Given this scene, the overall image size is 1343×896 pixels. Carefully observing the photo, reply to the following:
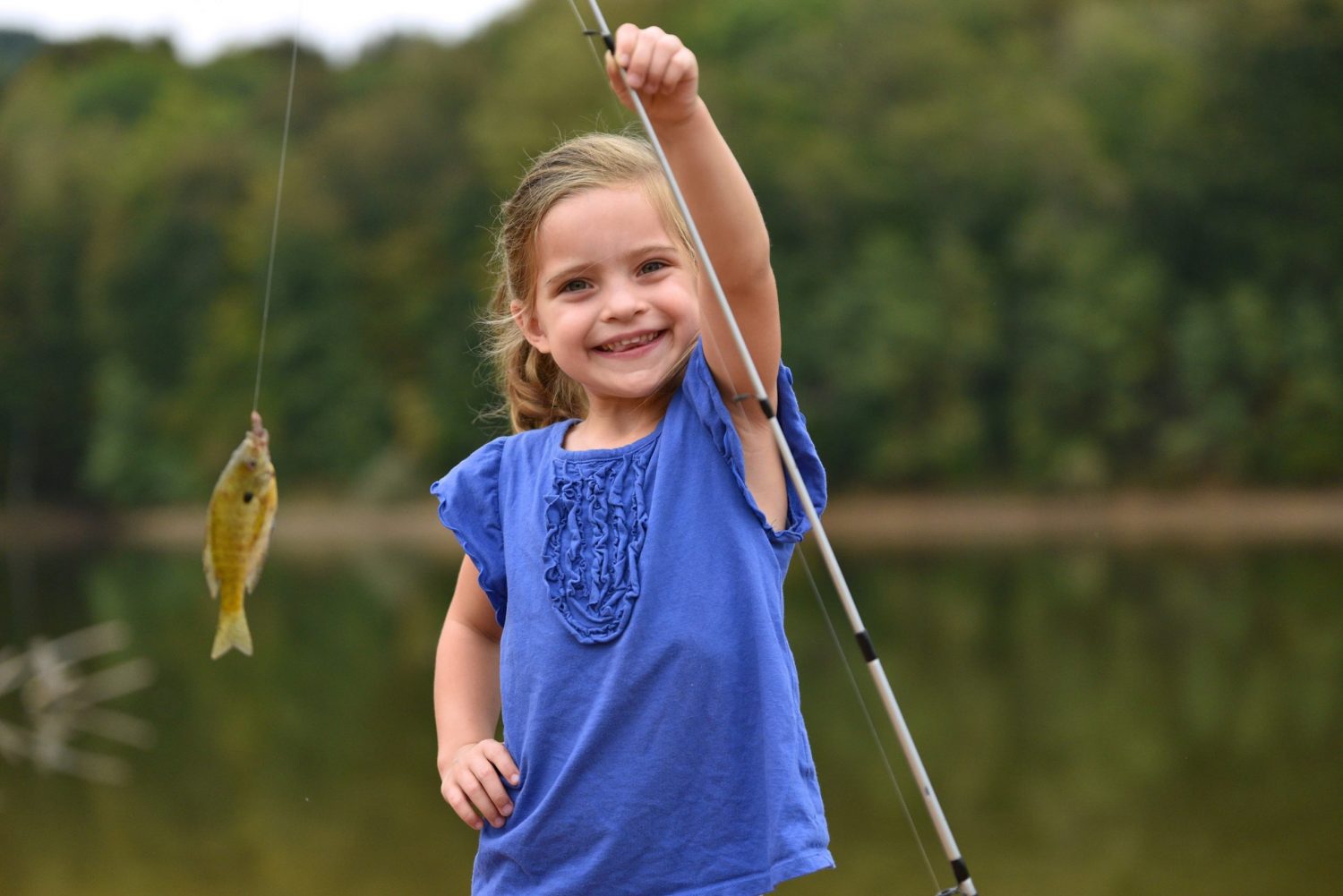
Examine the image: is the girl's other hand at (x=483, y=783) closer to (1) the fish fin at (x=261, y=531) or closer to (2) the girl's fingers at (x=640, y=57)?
(1) the fish fin at (x=261, y=531)

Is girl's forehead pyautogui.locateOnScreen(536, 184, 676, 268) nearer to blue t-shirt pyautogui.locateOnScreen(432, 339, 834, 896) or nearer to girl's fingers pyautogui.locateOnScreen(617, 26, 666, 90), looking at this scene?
blue t-shirt pyautogui.locateOnScreen(432, 339, 834, 896)

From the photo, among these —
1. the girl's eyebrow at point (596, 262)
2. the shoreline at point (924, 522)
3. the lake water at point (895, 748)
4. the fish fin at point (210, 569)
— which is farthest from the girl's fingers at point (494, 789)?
the shoreline at point (924, 522)

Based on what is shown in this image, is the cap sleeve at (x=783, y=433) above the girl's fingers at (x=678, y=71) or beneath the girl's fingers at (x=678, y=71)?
beneath

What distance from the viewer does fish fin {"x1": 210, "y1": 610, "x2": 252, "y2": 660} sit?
6.33 ft

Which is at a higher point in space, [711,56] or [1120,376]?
[711,56]

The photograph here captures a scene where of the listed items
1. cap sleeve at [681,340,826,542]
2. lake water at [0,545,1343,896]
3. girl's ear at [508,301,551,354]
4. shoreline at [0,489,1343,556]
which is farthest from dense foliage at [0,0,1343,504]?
cap sleeve at [681,340,826,542]

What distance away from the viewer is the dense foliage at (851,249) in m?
23.2

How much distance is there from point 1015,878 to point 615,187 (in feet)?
23.2

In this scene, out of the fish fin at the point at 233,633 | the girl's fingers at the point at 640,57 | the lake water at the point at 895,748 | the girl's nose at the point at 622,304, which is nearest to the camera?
the girl's fingers at the point at 640,57

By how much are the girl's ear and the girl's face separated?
0.12m

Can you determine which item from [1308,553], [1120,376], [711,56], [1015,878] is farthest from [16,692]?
[711,56]

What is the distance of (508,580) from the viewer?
1869mm

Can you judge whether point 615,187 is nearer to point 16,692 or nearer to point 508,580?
point 508,580

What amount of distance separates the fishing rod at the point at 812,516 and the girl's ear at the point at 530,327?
A: 1.10ft
